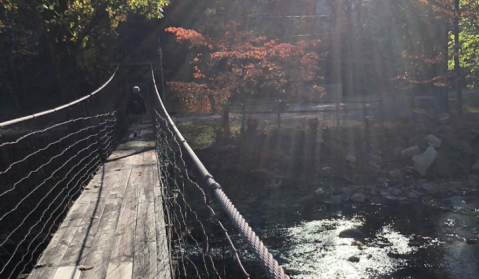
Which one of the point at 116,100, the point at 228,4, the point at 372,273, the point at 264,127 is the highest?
the point at 228,4

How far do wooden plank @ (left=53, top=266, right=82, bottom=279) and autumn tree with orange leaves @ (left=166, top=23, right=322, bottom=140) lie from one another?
541 inches

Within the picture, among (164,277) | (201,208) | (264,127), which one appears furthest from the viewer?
(264,127)

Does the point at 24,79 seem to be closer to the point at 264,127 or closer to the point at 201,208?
the point at 264,127

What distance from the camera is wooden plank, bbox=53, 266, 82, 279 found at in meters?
3.77

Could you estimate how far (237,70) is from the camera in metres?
17.5

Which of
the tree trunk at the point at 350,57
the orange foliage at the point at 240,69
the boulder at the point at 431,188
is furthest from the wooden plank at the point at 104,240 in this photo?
the tree trunk at the point at 350,57

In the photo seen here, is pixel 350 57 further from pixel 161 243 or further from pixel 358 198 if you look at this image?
pixel 161 243

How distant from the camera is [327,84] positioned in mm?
27859

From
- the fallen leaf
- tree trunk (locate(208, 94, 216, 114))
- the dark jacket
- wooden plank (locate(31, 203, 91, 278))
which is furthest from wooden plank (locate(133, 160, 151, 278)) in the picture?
tree trunk (locate(208, 94, 216, 114))

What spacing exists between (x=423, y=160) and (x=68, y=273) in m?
16.0

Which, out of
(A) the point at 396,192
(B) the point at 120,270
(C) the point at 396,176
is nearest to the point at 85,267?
(B) the point at 120,270

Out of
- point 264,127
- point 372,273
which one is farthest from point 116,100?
point 372,273

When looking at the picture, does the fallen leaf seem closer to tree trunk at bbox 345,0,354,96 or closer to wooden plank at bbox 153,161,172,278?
wooden plank at bbox 153,161,172,278

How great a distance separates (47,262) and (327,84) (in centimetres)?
2489
